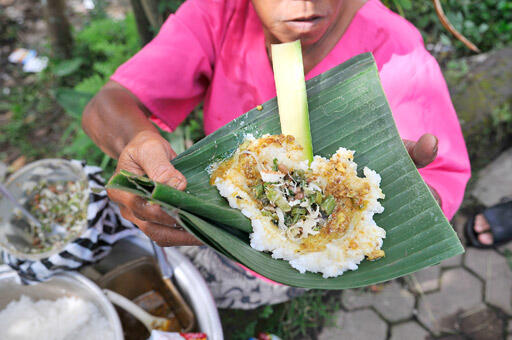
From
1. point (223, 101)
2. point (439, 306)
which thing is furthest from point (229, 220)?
point (439, 306)

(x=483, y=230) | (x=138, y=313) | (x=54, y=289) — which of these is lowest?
(x=483, y=230)

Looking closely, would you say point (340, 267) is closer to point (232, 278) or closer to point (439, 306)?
point (232, 278)

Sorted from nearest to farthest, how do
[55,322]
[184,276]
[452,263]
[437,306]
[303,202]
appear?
[303,202] → [55,322] → [184,276] → [437,306] → [452,263]

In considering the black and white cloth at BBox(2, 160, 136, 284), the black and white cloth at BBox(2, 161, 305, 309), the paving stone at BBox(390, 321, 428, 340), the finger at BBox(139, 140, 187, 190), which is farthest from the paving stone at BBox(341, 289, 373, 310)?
the finger at BBox(139, 140, 187, 190)

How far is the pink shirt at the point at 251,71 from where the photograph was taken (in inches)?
58.7

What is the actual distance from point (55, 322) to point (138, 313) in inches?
15.2

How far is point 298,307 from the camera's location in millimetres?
2625

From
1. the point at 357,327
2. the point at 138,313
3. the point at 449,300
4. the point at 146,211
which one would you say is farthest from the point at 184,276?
the point at 449,300

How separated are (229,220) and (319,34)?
0.80 m

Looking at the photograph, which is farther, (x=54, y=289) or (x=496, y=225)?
(x=496, y=225)

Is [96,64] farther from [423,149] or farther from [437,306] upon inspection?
[437,306]

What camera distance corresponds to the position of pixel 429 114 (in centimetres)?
149

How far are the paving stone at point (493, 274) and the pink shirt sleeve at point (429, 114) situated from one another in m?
1.76

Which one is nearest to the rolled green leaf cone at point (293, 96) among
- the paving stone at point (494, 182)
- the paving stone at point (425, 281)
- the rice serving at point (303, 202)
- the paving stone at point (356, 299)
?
the rice serving at point (303, 202)
